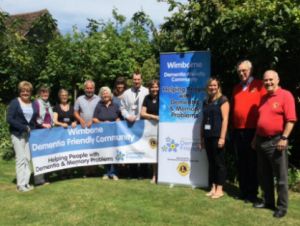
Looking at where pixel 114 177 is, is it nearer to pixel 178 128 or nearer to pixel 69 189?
pixel 69 189

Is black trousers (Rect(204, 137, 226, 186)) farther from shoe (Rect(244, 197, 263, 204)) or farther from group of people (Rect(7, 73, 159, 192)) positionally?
group of people (Rect(7, 73, 159, 192))

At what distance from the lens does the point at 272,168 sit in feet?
20.9

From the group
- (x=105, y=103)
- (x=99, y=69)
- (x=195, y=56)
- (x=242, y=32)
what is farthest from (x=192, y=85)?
(x=99, y=69)

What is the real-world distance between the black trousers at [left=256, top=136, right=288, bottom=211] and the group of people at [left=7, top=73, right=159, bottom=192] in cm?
243

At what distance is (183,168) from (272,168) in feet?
6.78

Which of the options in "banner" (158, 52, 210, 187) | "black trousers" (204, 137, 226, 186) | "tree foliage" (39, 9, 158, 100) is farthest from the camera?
"tree foliage" (39, 9, 158, 100)

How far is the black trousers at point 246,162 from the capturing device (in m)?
6.88

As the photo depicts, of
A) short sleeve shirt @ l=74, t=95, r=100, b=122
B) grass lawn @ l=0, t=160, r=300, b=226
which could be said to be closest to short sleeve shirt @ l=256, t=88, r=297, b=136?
grass lawn @ l=0, t=160, r=300, b=226

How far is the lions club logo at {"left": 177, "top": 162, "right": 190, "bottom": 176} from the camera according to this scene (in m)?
8.05

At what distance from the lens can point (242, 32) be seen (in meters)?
7.75

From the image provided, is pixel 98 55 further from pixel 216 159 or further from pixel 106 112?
pixel 216 159

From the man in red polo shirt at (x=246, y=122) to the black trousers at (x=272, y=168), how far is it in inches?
15.7

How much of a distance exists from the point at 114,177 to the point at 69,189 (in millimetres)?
1129

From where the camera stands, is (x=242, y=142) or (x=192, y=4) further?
(x=192, y=4)
